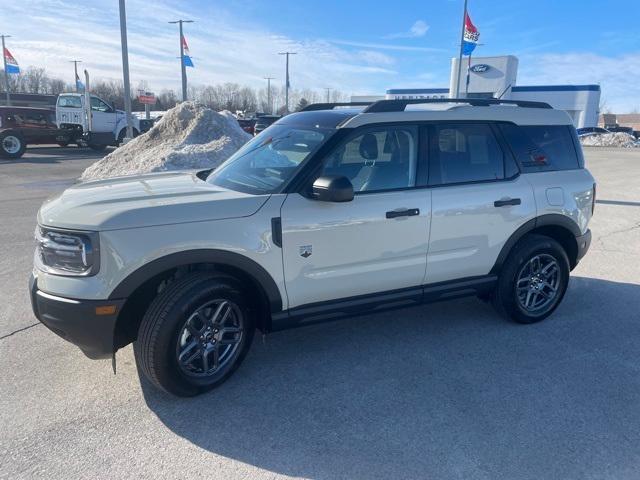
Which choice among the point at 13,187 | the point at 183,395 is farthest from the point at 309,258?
the point at 13,187

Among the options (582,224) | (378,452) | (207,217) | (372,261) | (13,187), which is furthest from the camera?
(13,187)

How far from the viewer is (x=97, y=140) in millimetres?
21406

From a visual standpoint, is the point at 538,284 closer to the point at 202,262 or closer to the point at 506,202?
the point at 506,202

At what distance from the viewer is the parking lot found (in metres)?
2.64

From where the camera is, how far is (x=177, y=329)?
303 cm

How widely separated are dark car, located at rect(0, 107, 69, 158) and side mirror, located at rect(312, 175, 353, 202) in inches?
734

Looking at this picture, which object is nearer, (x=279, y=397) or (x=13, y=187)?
(x=279, y=397)

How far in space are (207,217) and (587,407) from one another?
107 inches

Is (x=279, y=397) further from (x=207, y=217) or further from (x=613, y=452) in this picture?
(x=613, y=452)

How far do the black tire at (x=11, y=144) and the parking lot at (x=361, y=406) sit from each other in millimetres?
15980

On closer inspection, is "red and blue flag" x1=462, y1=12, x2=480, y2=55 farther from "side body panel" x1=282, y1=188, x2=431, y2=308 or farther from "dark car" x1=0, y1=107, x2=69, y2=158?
"side body panel" x1=282, y1=188, x2=431, y2=308

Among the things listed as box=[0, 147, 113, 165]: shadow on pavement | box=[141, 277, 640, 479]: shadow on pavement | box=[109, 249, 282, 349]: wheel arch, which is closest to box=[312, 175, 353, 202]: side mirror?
box=[109, 249, 282, 349]: wheel arch

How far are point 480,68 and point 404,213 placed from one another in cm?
Answer: 5080

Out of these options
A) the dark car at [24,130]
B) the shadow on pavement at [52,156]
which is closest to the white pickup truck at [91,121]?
the dark car at [24,130]
